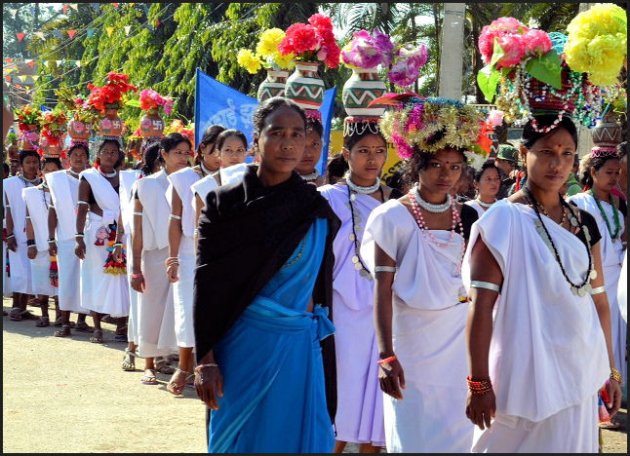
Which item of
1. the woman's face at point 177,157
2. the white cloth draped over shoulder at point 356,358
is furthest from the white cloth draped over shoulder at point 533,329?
the woman's face at point 177,157

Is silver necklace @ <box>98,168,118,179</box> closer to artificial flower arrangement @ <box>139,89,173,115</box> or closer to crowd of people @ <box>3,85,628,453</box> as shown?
artificial flower arrangement @ <box>139,89,173,115</box>

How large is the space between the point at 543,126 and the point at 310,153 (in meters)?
3.01

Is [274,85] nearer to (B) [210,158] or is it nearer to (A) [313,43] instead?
(A) [313,43]

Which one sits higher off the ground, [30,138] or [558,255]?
[30,138]

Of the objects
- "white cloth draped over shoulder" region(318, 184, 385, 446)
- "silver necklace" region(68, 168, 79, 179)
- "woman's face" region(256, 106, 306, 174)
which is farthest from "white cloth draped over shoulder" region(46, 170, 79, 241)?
"woman's face" region(256, 106, 306, 174)

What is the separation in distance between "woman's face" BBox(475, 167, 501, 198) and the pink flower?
17.4 ft

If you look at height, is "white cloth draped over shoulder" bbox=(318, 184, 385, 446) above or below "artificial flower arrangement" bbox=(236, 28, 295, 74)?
below

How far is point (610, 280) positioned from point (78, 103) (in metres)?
7.41

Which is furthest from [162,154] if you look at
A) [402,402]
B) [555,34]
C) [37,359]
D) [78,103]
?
[555,34]

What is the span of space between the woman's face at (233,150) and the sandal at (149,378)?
2.15 metres

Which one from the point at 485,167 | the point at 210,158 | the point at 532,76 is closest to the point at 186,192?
the point at 210,158

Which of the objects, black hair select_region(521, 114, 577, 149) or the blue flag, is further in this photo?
the blue flag

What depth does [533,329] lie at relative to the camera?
4500mm

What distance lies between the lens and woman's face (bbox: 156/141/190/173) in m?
9.86
